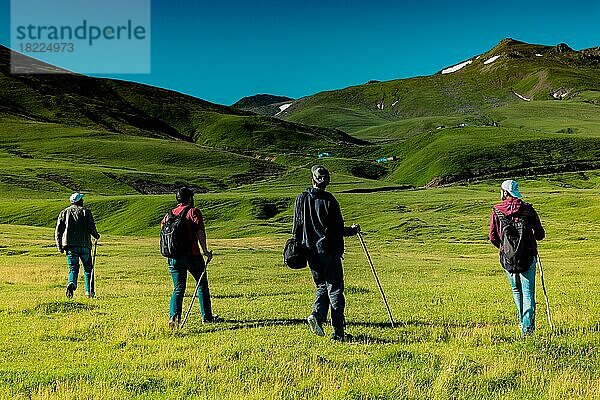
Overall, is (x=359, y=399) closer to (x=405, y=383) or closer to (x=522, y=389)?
(x=405, y=383)

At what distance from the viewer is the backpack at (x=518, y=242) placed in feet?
42.1

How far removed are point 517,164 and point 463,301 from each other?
148m

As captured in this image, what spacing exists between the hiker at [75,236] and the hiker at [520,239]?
12864 millimetres

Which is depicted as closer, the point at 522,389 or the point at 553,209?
the point at 522,389

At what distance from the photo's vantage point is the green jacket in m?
19.7

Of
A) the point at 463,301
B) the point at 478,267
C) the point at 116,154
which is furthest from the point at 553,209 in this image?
the point at 116,154

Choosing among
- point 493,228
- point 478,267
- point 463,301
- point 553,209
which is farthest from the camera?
point 553,209

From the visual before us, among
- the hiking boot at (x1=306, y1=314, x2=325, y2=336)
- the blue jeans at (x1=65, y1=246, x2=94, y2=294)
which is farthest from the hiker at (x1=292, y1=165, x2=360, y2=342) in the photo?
the blue jeans at (x1=65, y1=246, x2=94, y2=294)

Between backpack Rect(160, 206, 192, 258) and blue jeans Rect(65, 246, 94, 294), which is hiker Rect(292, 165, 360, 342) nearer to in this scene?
backpack Rect(160, 206, 192, 258)

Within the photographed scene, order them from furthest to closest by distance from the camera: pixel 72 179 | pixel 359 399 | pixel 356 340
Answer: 1. pixel 72 179
2. pixel 356 340
3. pixel 359 399

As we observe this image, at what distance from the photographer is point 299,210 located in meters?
12.8

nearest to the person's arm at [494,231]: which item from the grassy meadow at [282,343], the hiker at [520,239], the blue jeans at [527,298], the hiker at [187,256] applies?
the hiker at [520,239]

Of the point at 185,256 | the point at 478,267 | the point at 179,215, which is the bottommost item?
the point at 478,267

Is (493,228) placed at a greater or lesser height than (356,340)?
greater
